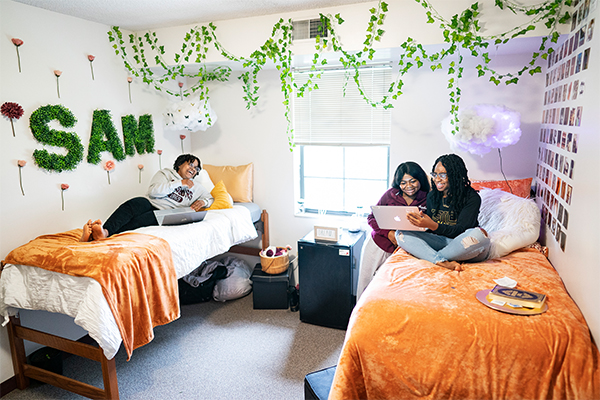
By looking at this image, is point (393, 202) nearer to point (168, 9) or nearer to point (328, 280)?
point (328, 280)

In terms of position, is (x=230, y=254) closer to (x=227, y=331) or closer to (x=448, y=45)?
(x=227, y=331)

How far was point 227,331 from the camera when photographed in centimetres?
321

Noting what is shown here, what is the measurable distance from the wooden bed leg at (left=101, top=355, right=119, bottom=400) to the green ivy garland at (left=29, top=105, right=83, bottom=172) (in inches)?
56.3

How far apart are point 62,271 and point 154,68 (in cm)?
207

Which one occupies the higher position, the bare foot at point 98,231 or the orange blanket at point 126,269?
the bare foot at point 98,231

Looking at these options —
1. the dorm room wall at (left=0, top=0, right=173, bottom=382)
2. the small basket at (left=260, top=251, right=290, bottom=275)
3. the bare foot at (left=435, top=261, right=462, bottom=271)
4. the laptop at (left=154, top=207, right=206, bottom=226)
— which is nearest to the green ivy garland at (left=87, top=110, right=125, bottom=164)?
the dorm room wall at (left=0, top=0, right=173, bottom=382)

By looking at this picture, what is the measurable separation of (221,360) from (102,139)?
1.97 metres

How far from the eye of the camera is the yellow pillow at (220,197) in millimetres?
3572

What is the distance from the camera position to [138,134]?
3.62 meters

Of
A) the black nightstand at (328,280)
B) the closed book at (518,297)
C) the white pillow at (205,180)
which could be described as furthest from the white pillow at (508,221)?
the white pillow at (205,180)

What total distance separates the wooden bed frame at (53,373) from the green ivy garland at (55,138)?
105 centimetres

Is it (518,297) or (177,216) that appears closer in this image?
(518,297)

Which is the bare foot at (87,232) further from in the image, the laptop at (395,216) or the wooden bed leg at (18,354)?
the laptop at (395,216)

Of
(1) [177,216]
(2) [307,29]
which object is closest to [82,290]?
(1) [177,216]
